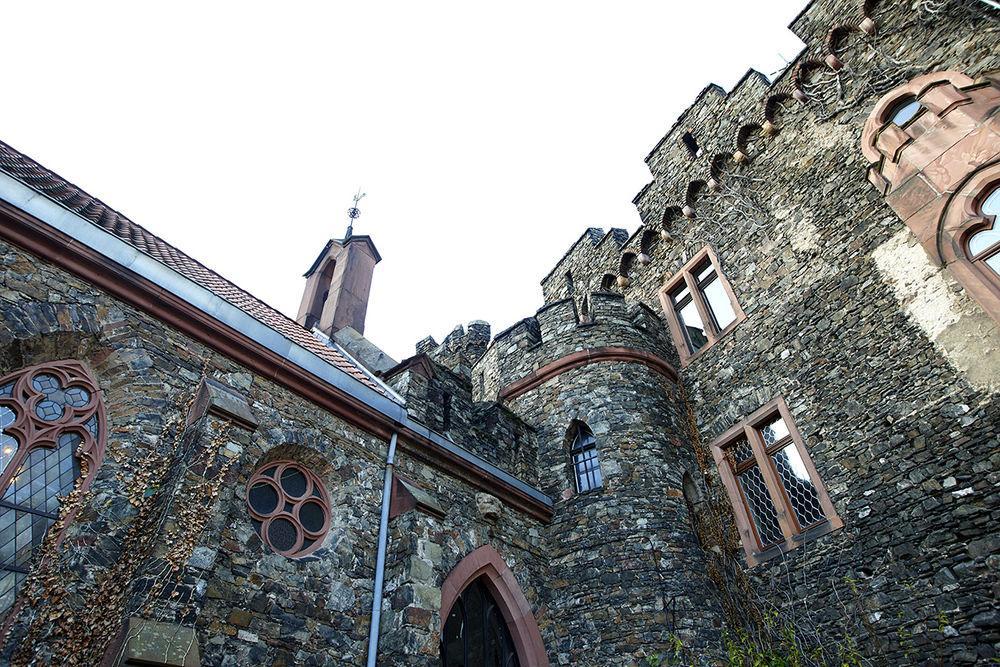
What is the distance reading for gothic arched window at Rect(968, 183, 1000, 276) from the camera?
22.8 ft

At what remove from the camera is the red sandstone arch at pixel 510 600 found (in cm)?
706

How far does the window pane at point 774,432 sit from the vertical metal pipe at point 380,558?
211 inches

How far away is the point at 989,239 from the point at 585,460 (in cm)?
579

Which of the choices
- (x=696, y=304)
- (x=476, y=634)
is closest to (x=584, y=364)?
(x=696, y=304)

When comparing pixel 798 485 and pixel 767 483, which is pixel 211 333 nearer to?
pixel 767 483

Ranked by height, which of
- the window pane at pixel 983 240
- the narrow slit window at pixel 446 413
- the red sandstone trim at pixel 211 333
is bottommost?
the red sandstone trim at pixel 211 333

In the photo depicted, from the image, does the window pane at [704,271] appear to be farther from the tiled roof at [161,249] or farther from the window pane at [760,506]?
the tiled roof at [161,249]

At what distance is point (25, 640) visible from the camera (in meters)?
3.90

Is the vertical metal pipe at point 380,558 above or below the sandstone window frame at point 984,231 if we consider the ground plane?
below

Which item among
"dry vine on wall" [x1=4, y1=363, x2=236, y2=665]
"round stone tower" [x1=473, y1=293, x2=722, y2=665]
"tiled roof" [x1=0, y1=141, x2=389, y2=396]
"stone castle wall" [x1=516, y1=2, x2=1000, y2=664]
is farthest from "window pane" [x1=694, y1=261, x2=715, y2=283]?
"dry vine on wall" [x1=4, y1=363, x2=236, y2=665]

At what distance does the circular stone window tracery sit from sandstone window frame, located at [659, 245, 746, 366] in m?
6.90

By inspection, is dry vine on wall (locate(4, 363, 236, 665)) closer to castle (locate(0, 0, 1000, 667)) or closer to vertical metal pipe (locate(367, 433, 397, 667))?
castle (locate(0, 0, 1000, 667))

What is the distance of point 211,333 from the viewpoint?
5.90 meters

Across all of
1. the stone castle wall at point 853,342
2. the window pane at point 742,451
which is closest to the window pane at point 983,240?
the stone castle wall at point 853,342
